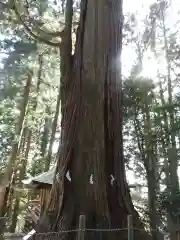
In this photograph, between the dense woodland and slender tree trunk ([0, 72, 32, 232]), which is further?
slender tree trunk ([0, 72, 32, 232])

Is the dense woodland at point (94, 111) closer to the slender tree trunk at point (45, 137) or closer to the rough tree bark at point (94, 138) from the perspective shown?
the rough tree bark at point (94, 138)

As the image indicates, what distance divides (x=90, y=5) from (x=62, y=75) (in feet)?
4.68

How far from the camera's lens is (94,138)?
4.57 meters

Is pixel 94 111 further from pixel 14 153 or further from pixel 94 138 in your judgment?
pixel 14 153

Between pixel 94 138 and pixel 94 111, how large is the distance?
427 mm

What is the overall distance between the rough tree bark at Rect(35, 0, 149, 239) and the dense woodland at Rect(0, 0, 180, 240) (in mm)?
14

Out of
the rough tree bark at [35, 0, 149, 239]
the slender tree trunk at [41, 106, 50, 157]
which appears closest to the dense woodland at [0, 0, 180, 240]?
the rough tree bark at [35, 0, 149, 239]

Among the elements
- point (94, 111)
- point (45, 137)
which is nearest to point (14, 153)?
point (94, 111)

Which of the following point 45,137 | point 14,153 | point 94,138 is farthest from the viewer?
Answer: point 45,137

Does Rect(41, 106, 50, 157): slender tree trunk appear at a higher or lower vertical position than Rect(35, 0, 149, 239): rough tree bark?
higher

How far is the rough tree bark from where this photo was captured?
4.15 metres

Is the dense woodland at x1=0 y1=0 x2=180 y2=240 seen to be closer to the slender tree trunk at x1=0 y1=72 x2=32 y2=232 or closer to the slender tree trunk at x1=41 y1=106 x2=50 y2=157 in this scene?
the slender tree trunk at x1=0 y1=72 x2=32 y2=232

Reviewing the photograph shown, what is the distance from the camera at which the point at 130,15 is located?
38.4 ft

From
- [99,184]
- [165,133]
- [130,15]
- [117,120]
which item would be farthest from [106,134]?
[130,15]
